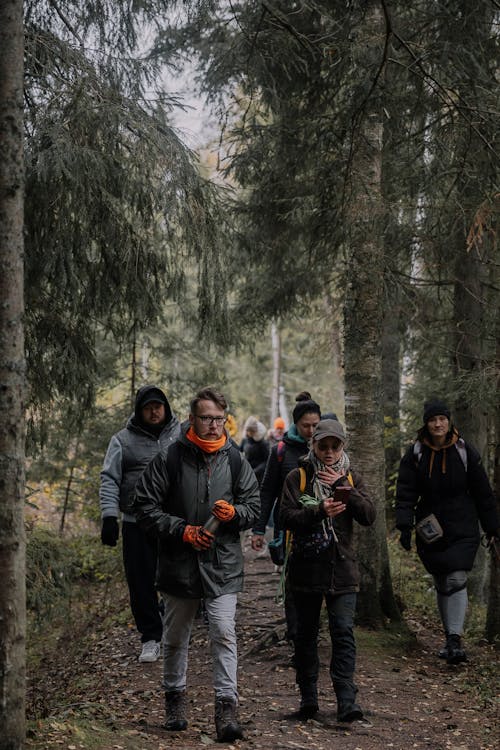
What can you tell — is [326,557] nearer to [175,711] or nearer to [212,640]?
[212,640]

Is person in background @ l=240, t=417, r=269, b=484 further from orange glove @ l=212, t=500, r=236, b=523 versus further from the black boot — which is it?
orange glove @ l=212, t=500, r=236, b=523

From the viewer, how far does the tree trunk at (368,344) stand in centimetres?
743

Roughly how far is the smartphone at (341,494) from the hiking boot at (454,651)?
252cm

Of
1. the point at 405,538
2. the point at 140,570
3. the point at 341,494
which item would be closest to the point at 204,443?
the point at 341,494

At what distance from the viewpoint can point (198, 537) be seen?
4926 millimetres

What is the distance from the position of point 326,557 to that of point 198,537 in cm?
98

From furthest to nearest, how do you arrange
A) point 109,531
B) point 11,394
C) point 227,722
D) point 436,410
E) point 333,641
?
point 436,410 < point 109,531 < point 333,641 < point 227,722 < point 11,394

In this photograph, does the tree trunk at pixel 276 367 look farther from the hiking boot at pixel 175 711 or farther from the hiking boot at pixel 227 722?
the hiking boot at pixel 227 722

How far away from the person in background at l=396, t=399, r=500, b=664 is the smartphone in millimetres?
1981

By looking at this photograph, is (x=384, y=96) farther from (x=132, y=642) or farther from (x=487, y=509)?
(x=132, y=642)

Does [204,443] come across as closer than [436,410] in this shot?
Yes

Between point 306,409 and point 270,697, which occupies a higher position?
point 306,409

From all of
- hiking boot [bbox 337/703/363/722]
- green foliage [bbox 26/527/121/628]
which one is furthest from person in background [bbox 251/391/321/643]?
hiking boot [bbox 337/703/363/722]

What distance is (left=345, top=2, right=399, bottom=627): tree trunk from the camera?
7426mm
